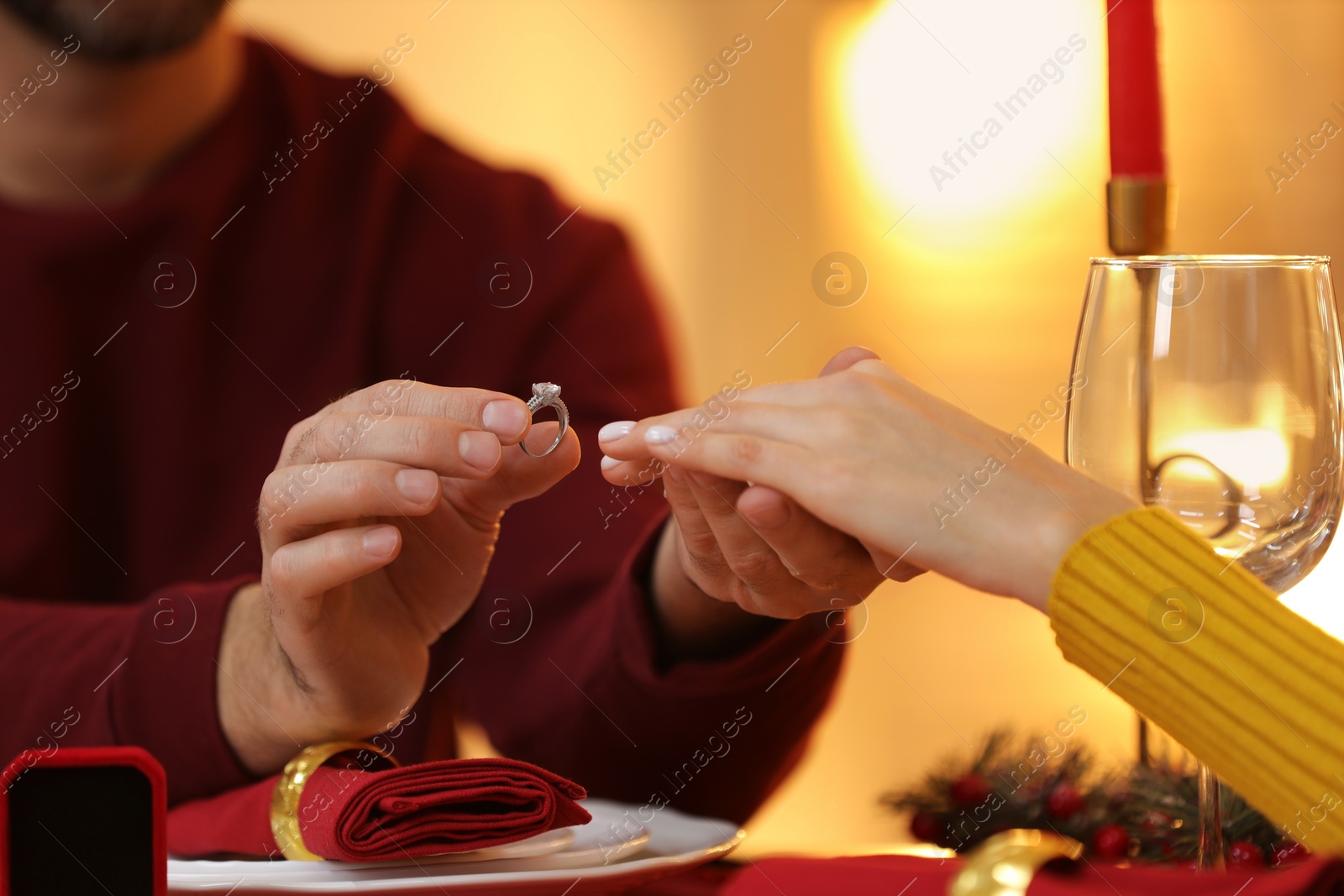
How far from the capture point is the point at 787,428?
36 cm

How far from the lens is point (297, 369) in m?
0.86

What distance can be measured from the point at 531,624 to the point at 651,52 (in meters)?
0.60

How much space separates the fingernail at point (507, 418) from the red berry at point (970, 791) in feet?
0.96

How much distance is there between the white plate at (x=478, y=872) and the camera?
1.04 feet

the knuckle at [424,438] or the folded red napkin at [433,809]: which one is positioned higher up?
the knuckle at [424,438]

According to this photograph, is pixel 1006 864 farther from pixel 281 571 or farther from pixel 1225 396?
pixel 281 571

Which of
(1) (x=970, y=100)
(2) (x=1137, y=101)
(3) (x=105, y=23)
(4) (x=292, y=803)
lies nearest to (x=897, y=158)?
(1) (x=970, y=100)

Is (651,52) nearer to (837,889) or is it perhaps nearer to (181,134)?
(181,134)

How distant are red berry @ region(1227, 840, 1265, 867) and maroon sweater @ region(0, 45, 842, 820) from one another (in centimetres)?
23

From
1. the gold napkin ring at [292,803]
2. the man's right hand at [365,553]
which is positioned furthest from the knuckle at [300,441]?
the gold napkin ring at [292,803]

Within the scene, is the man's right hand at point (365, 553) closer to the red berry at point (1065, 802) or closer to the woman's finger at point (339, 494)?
the woman's finger at point (339, 494)

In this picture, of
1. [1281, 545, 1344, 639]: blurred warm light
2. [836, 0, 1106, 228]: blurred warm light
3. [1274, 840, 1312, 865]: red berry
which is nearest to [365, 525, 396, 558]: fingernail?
[1274, 840, 1312, 865]: red berry

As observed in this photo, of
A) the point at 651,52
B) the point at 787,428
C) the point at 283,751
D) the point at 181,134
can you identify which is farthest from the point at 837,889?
the point at 651,52

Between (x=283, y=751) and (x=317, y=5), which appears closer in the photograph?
(x=283, y=751)
